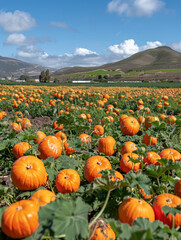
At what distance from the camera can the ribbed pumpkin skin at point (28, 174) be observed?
2758 millimetres

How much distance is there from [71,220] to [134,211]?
0.88 m

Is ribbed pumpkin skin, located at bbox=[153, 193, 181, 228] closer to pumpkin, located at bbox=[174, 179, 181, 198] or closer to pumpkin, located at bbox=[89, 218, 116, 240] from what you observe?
pumpkin, located at bbox=[174, 179, 181, 198]

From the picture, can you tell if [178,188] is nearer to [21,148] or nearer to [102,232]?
[102,232]

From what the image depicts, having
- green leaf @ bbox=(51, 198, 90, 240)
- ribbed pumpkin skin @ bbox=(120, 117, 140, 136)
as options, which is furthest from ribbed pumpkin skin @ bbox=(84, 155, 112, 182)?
ribbed pumpkin skin @ bbox=(120, 117, 140, 136)

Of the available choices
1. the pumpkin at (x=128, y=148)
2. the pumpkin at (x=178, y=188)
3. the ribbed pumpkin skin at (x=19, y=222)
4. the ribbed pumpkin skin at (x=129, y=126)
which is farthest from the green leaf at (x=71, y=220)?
the ribbed pumpkin skin at (x=129, y=126)

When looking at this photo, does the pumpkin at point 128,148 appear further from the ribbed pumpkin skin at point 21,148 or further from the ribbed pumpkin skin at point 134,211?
the ribbed pumpkin skin at point 21,148

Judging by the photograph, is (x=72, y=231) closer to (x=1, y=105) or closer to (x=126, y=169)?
(x=126, y=169)

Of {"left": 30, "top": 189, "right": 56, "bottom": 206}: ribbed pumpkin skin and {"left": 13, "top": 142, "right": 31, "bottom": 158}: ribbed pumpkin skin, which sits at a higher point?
{"left": 13, "top": 142, "right": 31, "bottom": 158}: ribbed pumpkin skin

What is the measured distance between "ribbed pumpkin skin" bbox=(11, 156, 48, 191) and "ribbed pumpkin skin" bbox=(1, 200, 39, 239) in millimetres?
782

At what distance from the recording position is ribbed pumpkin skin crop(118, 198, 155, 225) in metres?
2.06

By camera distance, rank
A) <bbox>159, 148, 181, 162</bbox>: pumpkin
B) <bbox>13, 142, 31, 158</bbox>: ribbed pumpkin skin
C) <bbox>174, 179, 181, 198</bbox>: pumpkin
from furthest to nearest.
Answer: <bbox>13, 142, 31, 158</bbox>: ribbed pumpkin skin, <bbox>159, 148, 181, 162</bbox>: pumpkin, <bbox>174, 179, 181, 198</bbox>: pumpkin

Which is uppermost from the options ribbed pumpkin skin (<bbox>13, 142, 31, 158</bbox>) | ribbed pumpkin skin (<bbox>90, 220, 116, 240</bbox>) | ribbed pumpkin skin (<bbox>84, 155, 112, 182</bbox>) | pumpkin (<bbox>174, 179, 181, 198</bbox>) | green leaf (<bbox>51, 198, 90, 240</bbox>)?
green leaf (<bbox>51, 198, 90, 240</bbox>)

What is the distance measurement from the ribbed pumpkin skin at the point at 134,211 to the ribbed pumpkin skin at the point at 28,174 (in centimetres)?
123

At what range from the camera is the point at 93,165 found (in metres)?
2.98
